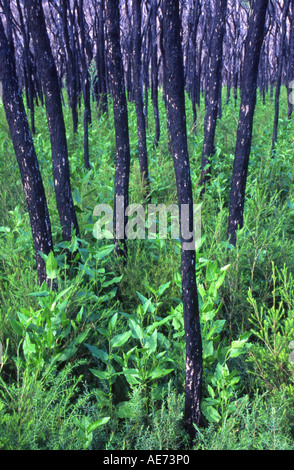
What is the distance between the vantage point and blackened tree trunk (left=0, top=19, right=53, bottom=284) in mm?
2215

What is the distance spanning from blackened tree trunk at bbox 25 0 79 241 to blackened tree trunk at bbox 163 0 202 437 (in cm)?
125

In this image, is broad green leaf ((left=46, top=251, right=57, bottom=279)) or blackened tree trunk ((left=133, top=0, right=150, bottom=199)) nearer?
broad green leaf ((left=46, top=251, right=57, bottom=279))

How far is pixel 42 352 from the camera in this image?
177 cm

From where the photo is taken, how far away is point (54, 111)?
104 inches

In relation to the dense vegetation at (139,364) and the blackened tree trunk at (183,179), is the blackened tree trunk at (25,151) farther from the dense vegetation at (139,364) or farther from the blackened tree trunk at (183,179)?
the blackened tree trunk at (183,179)

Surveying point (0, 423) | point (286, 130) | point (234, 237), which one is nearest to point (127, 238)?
point (234, 237)

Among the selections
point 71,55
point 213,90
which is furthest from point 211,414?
point 71,55

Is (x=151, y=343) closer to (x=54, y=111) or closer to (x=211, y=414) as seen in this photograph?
(x=211, y=414)

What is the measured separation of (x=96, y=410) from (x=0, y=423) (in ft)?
1.38

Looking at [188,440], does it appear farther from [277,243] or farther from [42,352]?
[277,243]

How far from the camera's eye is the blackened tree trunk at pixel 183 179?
1474 millimetres

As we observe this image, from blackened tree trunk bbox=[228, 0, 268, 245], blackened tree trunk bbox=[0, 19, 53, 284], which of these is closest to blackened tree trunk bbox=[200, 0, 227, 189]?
blackened tree trunk bbox=[228, 0, 268, 245]

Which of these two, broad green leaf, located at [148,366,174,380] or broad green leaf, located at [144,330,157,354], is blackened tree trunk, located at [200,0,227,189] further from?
broad green leaf, located at [148,366,174,380]

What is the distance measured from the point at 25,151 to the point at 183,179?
131 centimetres
